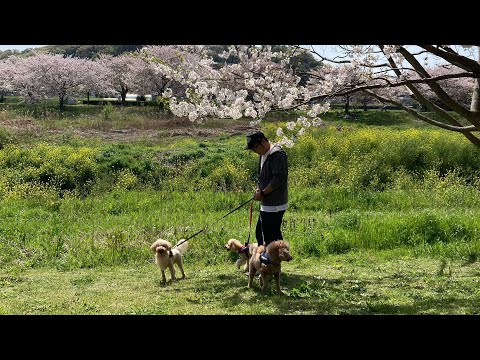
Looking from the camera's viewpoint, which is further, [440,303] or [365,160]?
[365,160]

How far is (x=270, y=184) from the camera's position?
469 centimetres

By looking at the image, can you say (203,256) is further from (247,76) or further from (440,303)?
(440,303)

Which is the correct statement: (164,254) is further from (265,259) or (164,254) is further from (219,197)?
(219,197)

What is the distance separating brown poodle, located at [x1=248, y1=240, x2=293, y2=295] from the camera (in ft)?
14.4

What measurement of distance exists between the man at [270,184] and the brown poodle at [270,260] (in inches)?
8.8

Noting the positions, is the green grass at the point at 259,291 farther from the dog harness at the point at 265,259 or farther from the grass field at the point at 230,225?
the dog harness at the point at 265,259

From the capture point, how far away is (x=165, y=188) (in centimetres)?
1173

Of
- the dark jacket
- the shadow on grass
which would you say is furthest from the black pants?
the shadow on grass
